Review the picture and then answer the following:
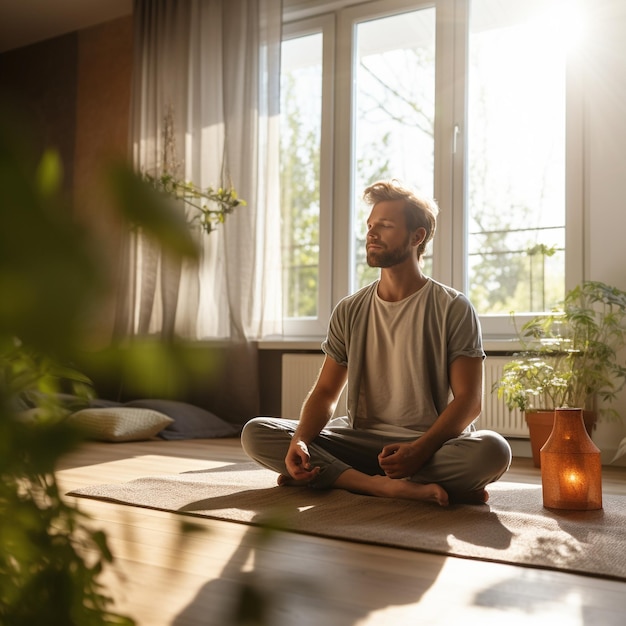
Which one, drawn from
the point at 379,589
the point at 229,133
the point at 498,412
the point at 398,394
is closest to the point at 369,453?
the point at 398,394

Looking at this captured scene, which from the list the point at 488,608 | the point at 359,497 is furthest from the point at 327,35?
the point at 488,608

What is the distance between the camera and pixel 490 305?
13.6 feet

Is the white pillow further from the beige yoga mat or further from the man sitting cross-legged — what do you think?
the man sitting cross-legged

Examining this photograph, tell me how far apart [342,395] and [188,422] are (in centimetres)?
84

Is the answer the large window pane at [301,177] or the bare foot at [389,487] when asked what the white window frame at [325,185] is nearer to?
the large window pane at [301,177]

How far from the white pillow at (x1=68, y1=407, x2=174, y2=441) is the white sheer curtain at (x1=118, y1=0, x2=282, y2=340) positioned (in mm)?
554

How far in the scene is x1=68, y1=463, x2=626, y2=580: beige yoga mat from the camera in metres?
1.69

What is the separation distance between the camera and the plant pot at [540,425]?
343cm

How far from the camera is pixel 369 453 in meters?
2.49

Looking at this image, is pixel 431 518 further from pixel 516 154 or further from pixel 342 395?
pixel 516 154

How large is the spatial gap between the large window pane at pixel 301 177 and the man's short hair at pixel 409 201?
2099 millimetres

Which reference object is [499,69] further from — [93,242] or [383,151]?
[93,242]

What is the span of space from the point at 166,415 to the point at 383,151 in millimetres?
1851

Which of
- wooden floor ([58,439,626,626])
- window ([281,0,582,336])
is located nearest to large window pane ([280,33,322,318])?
window ([281,0,582,336])
